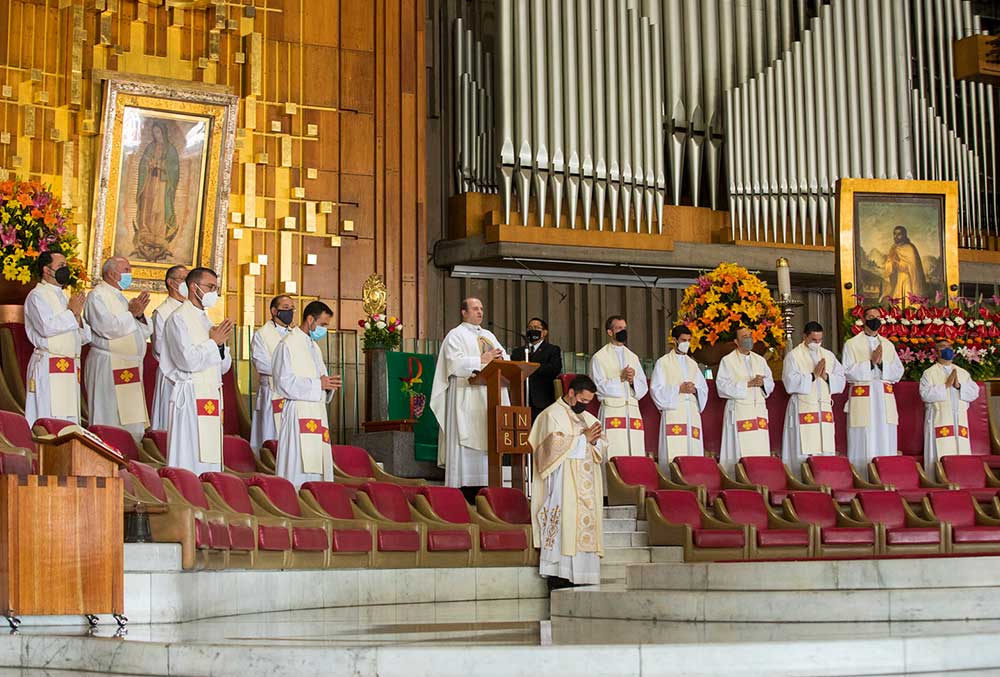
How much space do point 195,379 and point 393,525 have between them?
5.01 feet

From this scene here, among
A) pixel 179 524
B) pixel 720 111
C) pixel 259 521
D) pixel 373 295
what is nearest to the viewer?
pixel 179 524

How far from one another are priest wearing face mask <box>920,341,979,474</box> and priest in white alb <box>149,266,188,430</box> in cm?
598

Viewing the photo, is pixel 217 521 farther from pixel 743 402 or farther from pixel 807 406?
pixel 807 406

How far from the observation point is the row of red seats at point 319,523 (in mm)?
7918

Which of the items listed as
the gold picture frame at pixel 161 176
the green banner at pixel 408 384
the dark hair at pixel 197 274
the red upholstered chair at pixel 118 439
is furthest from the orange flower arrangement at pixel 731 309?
the red upholstered chair at pixel 118 439

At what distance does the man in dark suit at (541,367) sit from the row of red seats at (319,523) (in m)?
1.51

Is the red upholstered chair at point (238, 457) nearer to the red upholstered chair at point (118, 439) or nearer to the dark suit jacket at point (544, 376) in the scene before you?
the red upholstered chair at point (118, 439)

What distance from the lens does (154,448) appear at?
10078 mm

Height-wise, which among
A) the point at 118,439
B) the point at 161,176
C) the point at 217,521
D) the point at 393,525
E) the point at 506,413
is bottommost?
the point at 393,525

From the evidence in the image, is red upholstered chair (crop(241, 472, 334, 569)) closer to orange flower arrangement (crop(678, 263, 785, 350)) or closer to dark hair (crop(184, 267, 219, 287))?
dark hair (crop(184, 267, 219, 287))

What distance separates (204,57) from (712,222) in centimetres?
545

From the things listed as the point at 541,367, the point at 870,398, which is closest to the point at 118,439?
the point at 541,367

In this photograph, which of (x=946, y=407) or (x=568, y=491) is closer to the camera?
(x=568, y=491)

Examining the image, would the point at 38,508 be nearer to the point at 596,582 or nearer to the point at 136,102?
the point at 596,582
